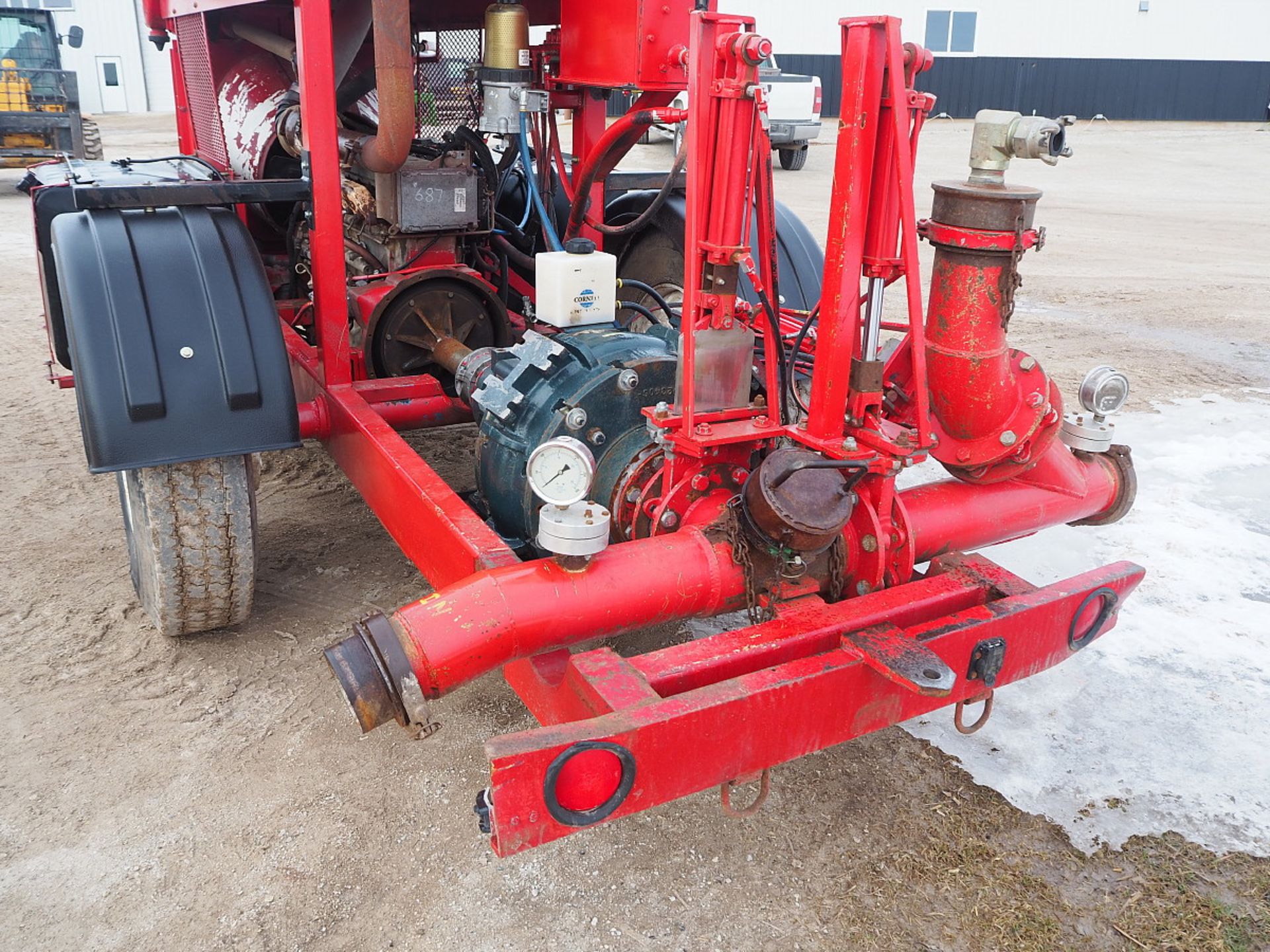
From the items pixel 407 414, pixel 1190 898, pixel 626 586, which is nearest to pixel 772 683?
pixel 626 586

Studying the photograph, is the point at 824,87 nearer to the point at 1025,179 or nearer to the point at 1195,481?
the point at 1025,179

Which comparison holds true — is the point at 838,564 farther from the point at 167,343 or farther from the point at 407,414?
the point at 167,343

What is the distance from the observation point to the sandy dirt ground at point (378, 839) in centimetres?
221

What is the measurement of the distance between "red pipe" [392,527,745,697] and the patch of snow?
1061 mm

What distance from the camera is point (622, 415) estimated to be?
2.67 m

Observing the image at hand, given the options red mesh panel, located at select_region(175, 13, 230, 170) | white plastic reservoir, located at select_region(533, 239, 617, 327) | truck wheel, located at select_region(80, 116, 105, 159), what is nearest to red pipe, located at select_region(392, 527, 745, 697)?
white plastic reservoir, located at select_region(533, 239, 617, 327)

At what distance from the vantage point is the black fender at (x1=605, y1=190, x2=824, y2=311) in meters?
4.09

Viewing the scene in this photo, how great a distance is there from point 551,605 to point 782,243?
2.54 meters

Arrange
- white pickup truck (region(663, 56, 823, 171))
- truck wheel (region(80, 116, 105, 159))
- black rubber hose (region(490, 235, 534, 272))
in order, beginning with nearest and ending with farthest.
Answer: black rubber hose (region(490, 235, 534, 272)) < truck wheel (region(80, 116, 105, 159)) < white pickup truck (region(663, 56, 823, 171))

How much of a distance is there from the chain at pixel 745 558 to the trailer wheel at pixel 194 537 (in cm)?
142

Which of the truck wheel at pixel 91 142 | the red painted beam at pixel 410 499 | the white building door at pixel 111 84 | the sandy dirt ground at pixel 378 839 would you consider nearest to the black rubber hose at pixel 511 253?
the red painted beam at pixel 410 499

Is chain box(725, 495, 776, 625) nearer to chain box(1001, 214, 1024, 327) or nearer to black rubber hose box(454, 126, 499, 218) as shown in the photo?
chain box(1001, 214, 1024, 327)

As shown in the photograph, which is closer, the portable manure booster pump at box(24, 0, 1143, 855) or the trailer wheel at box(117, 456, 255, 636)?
the portable manure booster pump at box(24, 0, 1143, 855)

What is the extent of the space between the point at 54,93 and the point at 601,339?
1410cm
